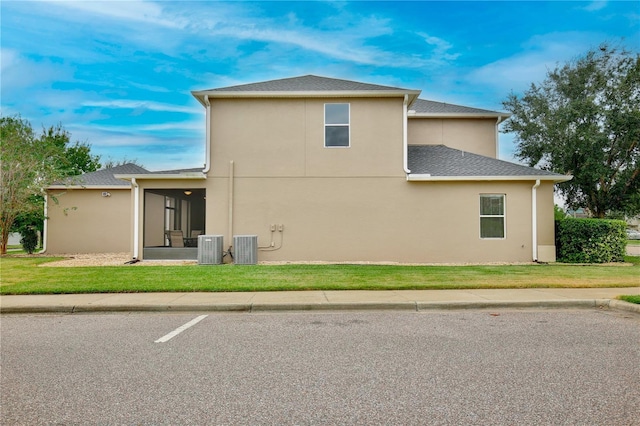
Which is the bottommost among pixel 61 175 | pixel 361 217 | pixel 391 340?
pixel 391 340

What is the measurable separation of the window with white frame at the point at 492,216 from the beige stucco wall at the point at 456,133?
15.7 feet

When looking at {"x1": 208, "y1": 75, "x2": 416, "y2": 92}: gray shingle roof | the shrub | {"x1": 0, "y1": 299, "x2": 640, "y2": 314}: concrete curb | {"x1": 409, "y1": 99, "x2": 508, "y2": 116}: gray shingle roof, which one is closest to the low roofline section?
the shrub

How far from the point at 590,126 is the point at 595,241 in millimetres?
8001

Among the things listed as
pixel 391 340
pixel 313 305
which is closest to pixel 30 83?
pixel 313 305

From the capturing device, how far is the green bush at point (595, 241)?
16.7 meters

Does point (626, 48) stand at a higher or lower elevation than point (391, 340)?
higher

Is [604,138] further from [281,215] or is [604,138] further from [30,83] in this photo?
[30,83]

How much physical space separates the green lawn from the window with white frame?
7.29 ft

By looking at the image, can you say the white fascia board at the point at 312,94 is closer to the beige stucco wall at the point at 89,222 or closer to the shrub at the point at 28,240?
Result: the beige stucco wall at the point at 89,222

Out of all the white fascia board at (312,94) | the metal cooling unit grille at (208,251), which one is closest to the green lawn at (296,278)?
the metal cooling unit grille at (208,251)

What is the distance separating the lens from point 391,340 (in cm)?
628

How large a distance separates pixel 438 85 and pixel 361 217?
47.6ft

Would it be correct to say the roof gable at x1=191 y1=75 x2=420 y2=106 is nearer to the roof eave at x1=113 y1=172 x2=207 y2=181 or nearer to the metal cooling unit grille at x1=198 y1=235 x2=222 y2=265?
the roof eave at x1=113 y1=172 x2=207 y2=181

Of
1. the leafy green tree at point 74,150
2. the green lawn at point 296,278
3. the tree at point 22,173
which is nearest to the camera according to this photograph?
the green lawn at point 296,278
